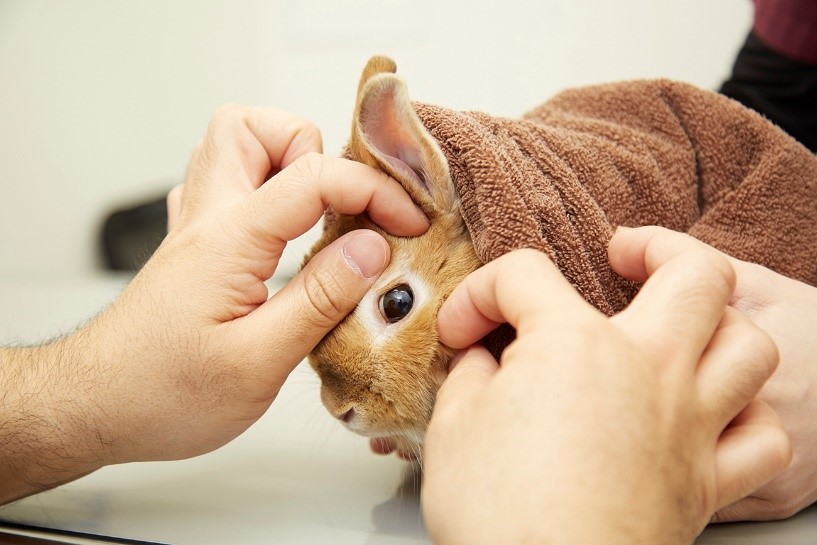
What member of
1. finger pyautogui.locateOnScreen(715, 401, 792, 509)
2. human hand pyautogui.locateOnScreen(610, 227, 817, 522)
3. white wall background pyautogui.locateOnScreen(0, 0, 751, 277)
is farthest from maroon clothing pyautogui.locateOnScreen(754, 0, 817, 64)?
finger pyautogui.locateOnScreen(715, 401, 792, 509)

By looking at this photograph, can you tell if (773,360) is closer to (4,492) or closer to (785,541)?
(785,541)

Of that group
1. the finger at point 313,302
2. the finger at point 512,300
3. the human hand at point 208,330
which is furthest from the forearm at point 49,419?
the finger at point 512,300

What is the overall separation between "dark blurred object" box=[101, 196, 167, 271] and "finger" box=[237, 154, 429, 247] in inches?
47.3

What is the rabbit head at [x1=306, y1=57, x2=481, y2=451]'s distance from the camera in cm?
68

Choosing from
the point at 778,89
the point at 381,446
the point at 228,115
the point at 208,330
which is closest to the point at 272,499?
the point at 381,446

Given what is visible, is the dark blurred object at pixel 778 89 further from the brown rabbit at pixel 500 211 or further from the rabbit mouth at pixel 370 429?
the rabbit mouth at pixel 370 429

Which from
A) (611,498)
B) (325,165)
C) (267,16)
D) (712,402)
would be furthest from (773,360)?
(267,16)

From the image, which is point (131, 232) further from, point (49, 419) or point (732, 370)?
point (732, 370)

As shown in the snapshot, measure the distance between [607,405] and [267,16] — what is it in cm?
153

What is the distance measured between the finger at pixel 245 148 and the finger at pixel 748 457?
61 cm

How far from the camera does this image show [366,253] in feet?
2.27

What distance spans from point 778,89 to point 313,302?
1061 mm

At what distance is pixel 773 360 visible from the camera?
482 millimetres

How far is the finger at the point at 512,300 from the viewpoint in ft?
1.52
